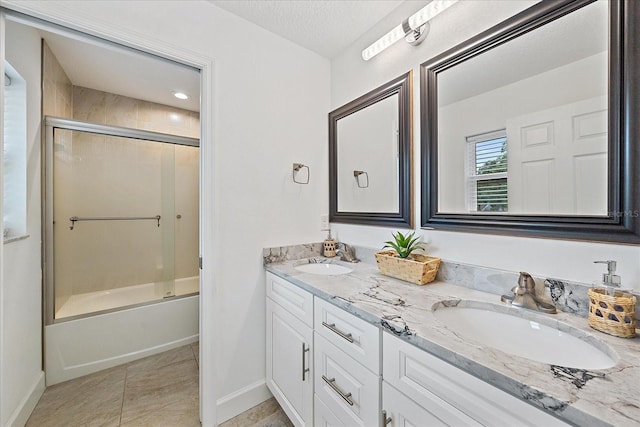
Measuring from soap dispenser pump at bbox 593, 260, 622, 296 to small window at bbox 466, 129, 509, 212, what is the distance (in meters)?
0.34

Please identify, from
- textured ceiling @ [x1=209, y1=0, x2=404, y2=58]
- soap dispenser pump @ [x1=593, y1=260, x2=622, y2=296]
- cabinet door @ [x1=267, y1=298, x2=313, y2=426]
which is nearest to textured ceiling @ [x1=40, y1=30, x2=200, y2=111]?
textured ceiling @ [x1=209, y1=0, x2=404, y2=58]

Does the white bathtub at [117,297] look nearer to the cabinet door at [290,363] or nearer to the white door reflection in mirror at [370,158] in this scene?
the cabinet door at [290,363]

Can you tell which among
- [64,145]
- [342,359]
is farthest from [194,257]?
[342,359]

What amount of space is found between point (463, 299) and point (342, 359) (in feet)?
1.70

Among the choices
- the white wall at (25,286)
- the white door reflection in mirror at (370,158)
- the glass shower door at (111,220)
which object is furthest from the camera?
the glass shower door at (111,220)

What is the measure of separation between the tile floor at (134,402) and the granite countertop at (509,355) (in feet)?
3.19

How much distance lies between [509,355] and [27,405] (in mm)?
2341

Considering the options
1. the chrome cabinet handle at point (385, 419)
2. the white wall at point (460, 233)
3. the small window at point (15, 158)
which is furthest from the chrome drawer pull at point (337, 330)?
the small window at point (15, 158)

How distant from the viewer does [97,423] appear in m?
1.41

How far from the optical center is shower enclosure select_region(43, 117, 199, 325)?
6.62ft

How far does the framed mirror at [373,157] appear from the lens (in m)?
1.40

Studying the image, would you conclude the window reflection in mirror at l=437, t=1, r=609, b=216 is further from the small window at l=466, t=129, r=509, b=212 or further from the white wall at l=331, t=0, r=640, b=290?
the white wall at l=331, t=0, r=640, b=290

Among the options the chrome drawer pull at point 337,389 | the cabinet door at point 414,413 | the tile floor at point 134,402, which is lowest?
the tile floor at point 134,402

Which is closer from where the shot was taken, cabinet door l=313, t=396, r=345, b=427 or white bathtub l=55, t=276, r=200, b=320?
cabinet door l=313, t=396, r=345, b=427
